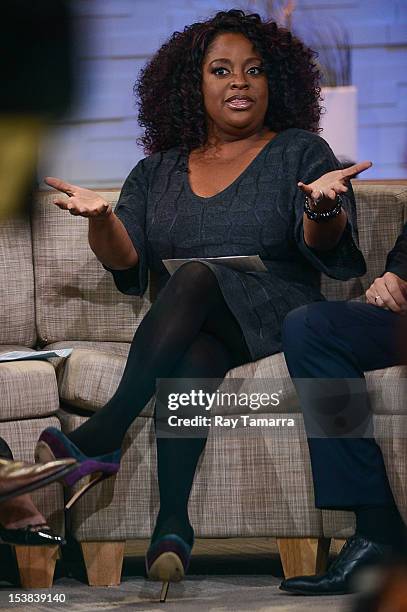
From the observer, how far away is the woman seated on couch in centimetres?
125

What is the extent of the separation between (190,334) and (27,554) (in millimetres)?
400

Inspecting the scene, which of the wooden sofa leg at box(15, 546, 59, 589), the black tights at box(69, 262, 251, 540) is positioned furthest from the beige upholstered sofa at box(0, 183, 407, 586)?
the black tights at box(69, 262, 251, 540)

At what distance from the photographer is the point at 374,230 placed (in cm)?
174

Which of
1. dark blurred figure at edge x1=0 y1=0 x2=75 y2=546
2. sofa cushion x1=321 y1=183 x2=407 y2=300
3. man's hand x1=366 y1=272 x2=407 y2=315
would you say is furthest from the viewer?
sofa cushion x1=321 y1=183 x2=407 y2=300

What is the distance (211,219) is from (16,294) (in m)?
0.46

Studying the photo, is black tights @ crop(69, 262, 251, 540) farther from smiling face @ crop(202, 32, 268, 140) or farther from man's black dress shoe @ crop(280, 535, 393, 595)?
smiling face @ crop(202, 32, 268, 140)

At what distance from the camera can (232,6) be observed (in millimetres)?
1655

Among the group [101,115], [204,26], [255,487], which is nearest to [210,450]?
[255,487]

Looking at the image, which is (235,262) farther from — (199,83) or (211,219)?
(199,83)

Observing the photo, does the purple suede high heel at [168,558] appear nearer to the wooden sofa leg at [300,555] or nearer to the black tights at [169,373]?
the black tights at [169,373]

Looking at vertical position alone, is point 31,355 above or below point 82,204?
below

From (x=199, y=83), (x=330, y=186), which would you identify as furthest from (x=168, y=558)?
(x=199, y=83)

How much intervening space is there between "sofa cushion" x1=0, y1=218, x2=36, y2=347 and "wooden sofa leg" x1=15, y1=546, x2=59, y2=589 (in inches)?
21.2

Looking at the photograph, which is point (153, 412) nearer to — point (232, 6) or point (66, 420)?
point (66, 420)
